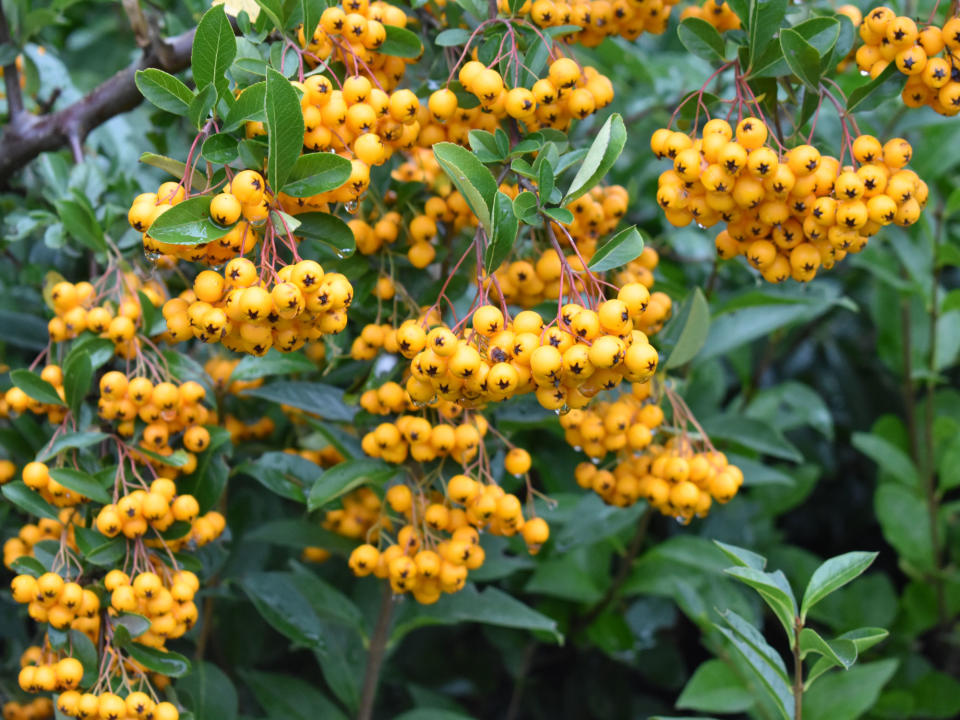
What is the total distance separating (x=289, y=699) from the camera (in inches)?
97.7

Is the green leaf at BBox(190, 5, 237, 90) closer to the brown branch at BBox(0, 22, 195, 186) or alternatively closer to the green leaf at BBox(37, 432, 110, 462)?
the brown branch at BBox(0, 22, 195, 186)

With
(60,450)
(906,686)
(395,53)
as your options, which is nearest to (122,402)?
(60,450)

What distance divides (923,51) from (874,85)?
0.33 feet

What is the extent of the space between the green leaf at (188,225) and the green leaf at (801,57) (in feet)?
Answer: 3.45

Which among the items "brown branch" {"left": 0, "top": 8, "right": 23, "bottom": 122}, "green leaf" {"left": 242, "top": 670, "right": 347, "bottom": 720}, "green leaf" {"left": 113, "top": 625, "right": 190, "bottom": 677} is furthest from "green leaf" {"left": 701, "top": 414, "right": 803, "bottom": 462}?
"brown branch" {"left": 0, "top": 8, "right": 23, "bottom": 122}

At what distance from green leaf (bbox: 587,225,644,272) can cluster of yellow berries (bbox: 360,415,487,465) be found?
522 millimetres

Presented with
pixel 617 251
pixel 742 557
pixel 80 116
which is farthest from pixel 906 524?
pixel 80 116

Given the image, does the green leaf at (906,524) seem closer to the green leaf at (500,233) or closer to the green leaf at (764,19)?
the green leaf at (764,19)

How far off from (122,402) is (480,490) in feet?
2.63

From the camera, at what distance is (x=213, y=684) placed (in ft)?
A: 7.68

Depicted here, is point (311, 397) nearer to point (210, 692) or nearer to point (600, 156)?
Result: point (210, 692)

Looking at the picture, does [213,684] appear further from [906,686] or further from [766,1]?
[906,686]

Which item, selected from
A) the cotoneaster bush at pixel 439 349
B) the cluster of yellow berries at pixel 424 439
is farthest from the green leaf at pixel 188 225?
the cluster of yellow berries at pixel 424 439

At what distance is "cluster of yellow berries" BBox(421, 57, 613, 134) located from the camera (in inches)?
65.6
